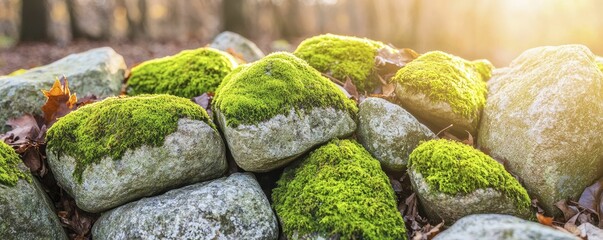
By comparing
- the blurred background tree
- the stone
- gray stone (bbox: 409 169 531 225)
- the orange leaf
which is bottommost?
the blurred background tree

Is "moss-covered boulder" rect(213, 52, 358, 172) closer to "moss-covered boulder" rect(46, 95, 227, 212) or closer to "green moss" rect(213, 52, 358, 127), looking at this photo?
"green moss" rect(213, 52, 358, 127)

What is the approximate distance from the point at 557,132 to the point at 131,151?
125 inches

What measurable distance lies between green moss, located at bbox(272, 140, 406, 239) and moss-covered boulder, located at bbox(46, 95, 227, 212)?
651 mm

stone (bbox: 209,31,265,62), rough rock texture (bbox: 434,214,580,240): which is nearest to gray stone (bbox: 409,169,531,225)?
rough rock texture (bbox: 434,214,580,240)

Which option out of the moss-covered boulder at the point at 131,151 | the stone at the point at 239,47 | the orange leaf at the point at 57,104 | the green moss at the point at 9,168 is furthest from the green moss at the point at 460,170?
the stone at the point at 239,47

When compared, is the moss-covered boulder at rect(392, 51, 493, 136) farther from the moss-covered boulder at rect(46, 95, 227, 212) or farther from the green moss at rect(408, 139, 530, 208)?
the moss-covered boulder at rect(46, 95, 227, 212)

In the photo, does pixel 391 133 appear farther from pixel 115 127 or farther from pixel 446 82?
pixel 115 127

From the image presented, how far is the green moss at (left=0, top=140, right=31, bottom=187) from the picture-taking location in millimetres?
3207

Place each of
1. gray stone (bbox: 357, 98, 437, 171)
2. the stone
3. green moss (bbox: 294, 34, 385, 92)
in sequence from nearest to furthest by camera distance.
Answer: gray stone (bbox: 357, 98, 437, 171) → green moss (bbox: 294, 34, 385, 92) → the stone

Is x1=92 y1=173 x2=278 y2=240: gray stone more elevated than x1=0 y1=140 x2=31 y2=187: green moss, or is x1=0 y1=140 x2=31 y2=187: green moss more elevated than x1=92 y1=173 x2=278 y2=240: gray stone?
x1=0 y1=140 x2=31 y2=187: green moss

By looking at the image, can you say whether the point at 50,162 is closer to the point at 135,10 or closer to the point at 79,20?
the point at 79,20

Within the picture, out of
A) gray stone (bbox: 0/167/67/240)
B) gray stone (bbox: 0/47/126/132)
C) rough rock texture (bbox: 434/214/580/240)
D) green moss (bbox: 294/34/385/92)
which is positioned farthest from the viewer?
green moss (bbox: 294/34/385/92)

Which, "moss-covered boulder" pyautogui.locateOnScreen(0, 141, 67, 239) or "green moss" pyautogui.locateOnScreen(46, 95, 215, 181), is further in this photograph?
"green moss" pyautogui.locateOnScreen(46, 95, 215, 181)

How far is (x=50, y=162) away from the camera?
363 centimetres
